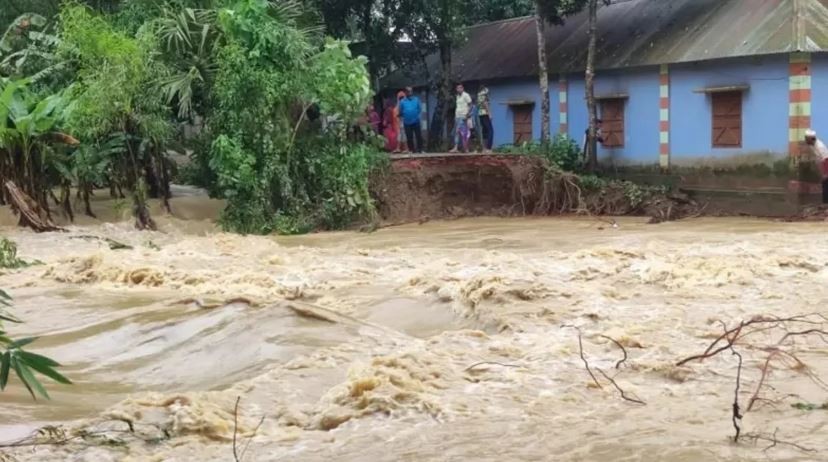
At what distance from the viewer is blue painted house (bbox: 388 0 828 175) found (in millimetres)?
16984

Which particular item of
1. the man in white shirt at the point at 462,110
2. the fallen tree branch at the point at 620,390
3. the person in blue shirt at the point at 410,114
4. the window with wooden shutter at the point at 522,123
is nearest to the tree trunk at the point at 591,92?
the window with wooden shutter at the point at 522,123

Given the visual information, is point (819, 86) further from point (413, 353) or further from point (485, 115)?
point (413, 353)

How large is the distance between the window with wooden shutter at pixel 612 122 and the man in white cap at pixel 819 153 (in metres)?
4.47

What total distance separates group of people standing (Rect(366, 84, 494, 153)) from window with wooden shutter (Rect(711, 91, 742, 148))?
15.3 ft

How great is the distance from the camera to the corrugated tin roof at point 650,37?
17.1 m

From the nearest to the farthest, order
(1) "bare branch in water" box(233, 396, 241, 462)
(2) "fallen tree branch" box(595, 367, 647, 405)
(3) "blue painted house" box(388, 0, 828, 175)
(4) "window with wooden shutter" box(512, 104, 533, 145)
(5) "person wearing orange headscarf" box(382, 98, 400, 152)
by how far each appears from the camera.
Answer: (1) "bare branch in water" box(233, 396, 241, 462), (2) "fallen tree branch" box(595, 367, 647, 405), (3) "blue painted house" box(388, 0, 828, 175), (5) "person wearing orange headscarf" box(382, 98, 400, 152), (4) "window with wooden shutter" box(512, 104, 533, 145)

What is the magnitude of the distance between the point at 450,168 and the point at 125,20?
6.71m

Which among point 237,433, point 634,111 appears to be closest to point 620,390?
point 237,433

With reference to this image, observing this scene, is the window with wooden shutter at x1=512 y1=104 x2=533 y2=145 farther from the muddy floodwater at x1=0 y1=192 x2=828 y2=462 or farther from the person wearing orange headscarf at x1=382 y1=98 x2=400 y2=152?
the muddy floodwater at x1=0 y1=192 x2=828 y2=462

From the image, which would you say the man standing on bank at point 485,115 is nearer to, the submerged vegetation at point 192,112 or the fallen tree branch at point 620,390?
the submerged vegetation at point 192,112

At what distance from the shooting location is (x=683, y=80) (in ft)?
62.1

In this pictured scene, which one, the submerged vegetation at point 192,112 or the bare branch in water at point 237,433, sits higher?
the submerged vegetation at point 192,112

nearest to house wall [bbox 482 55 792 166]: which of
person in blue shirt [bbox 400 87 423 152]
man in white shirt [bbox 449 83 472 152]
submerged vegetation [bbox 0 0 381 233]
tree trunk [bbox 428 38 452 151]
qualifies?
tree trunk [bbox 428 38 452 151]

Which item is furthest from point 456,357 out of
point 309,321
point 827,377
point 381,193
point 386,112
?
point 386,112
